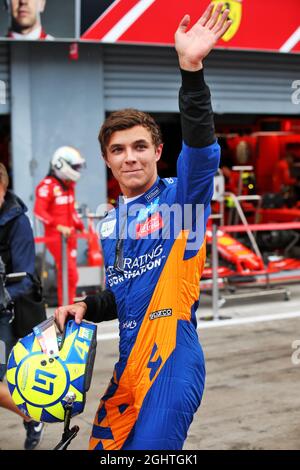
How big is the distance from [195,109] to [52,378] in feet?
3.53

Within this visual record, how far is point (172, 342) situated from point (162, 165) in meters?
12.5

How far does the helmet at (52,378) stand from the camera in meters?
2.62

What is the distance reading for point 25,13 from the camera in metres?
9.89

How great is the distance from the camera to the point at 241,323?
844 cm

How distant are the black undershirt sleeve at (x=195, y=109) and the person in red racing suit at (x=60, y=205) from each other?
6.52 metres

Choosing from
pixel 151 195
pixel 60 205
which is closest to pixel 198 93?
pixel 151 195

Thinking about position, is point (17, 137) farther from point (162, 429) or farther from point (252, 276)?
point (162, 429)

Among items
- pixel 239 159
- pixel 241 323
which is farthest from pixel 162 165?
pixel 241 323

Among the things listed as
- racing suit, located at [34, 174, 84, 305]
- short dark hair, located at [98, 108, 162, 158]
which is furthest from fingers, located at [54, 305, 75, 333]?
racing suit, located at [34, 174, 84, 305]

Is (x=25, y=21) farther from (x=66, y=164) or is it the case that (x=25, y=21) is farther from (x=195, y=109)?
(x=195, y=109)

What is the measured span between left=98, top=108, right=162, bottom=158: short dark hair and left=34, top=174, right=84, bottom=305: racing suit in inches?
240

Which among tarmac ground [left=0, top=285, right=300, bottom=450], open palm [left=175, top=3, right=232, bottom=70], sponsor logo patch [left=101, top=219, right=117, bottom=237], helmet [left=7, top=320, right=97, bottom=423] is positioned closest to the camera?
open palm [left=175, top=3, right=232, bottom=70]

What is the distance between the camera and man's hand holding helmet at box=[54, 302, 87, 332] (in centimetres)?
276

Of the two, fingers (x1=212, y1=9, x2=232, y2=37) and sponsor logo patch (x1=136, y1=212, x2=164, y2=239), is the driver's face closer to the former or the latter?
sponsor logo patch (x1=136, y1=212, x2=164, y2=239)
